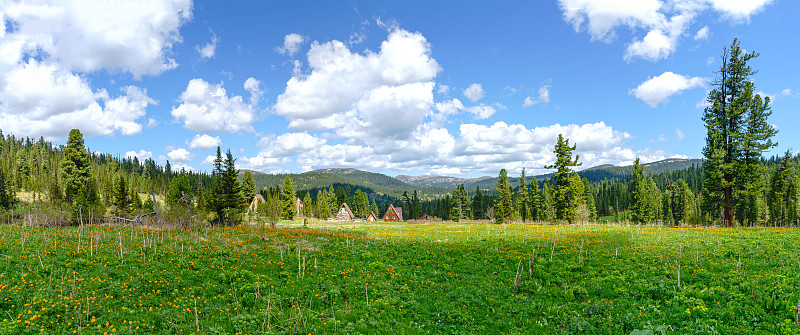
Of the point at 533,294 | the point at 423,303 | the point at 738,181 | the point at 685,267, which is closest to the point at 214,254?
the point at 423,303

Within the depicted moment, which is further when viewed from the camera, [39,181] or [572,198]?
[39,181]

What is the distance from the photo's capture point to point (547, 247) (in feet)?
66.0

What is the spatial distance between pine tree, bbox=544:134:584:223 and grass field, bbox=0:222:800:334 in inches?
1015

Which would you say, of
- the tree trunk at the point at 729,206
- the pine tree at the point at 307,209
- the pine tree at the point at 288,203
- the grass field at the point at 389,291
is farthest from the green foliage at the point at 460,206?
the grass field at the point at 389,291

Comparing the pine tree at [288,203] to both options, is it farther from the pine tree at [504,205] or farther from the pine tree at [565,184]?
the pine tree at [565,184]

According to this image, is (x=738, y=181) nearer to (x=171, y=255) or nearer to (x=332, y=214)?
(x=171, y=255)

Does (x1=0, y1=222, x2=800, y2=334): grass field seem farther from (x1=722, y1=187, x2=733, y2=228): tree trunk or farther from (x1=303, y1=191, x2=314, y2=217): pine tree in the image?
(x1=303, y1=191, x2=314, y2=217): pine tree

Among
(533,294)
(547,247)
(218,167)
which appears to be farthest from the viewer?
(218,167)

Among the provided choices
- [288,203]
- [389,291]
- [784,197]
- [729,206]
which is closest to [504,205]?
[729,206]

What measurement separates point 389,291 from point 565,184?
38551mm

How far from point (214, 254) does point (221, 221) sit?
2269 cm

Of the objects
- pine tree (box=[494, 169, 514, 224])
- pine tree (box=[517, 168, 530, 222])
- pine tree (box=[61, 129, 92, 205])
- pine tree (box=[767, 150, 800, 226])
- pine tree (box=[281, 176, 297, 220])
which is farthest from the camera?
pine tree (box=[517, 168, 530, 222])

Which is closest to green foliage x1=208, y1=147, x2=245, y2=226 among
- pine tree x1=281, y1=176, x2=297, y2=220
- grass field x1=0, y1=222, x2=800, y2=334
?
grass field x1=0, y1=222, x2=800, y2=334

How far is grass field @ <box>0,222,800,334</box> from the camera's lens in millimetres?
8922
